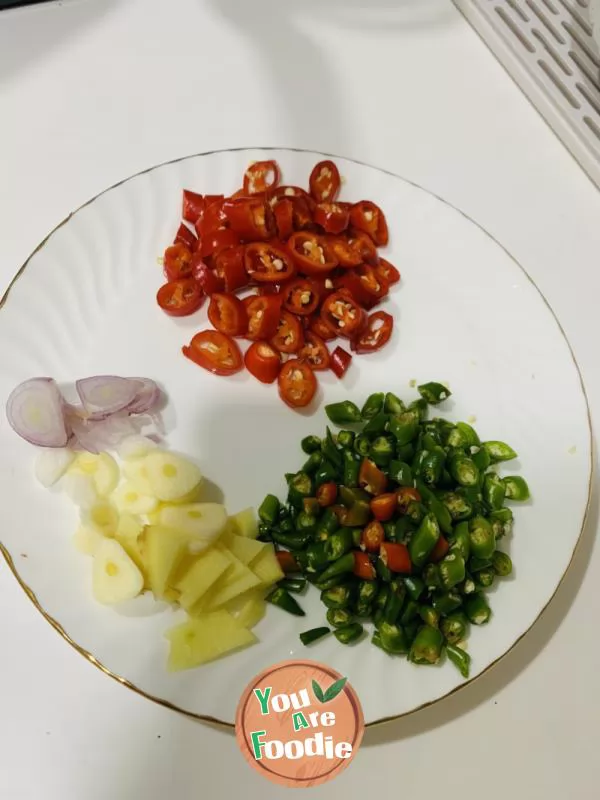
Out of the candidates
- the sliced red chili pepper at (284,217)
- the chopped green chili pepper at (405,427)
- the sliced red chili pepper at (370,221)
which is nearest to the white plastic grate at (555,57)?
the sliced red chili pepper at (370,221)

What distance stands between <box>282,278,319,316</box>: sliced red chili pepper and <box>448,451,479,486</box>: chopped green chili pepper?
20.6 inches

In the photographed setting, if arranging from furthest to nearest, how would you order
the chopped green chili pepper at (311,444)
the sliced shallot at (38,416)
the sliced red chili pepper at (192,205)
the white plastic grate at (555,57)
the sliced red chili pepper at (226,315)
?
1. the white plastic grate at (555,57)
2. the sliced red chili pepper at (192,205)
3. the sliced red chili pepper at (226,315)
4. the chopped green chili pepper at (311,444)
5. the sliced shallot at (38,416)

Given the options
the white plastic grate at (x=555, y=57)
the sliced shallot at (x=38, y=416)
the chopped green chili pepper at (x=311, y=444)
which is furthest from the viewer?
the white plastic grate at (x=555, y=57)

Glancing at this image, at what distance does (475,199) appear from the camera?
197 cm

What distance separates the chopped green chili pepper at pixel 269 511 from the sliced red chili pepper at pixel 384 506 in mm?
209

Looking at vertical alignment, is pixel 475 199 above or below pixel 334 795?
above

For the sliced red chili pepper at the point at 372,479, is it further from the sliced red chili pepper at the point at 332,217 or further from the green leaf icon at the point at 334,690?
the sliced red chili pepper at the point at 332,217

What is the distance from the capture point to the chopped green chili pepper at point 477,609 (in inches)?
53.0

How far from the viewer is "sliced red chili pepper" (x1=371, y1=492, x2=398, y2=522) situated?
1.37 m

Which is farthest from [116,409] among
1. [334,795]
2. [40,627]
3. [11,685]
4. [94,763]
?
[334,795]

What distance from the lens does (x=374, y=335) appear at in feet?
5.44

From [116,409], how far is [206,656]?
0.55 m

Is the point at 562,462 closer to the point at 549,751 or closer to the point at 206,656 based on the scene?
the point at 549,751

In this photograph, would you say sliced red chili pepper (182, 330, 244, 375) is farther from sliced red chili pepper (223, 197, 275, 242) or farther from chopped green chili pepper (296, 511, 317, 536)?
chopped green chili pepper (296, 511, 317, 536)
